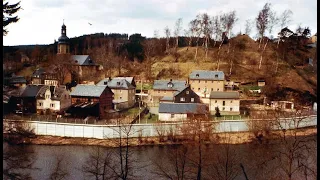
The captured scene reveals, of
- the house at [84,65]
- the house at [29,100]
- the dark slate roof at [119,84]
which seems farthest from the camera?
the house at [84,65]

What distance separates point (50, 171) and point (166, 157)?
581 centimetres

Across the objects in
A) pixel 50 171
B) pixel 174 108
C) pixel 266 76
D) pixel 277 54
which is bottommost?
pixel 50 171

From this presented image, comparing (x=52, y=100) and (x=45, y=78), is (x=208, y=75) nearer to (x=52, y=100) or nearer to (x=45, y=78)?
(x=52, y=100)

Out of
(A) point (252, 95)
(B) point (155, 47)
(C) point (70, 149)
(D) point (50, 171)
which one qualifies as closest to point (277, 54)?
(A) point (252, 95)

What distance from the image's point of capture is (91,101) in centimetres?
2516

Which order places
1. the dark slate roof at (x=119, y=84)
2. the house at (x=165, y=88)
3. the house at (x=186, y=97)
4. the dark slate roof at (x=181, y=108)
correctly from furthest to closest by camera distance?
the house at (x=165, y=88), the dark slate roof at (x=119, y=84), the house at (x=186, y=97), the dark slate roof at (x=181, y=108)

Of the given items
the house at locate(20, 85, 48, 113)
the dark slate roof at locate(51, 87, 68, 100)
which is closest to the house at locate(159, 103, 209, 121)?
the dark slate roof at locate(51, 87, 68, 100)

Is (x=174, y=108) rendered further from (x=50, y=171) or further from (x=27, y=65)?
(x=27, y=65)

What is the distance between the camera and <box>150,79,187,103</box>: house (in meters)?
29.5

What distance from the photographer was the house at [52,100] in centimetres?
2508

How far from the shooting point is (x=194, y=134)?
1972cm

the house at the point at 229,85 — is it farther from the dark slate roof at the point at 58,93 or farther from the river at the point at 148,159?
the dark slate roof at the point at 58,93

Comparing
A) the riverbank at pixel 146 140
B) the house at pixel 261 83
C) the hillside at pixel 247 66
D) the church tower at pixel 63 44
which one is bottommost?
the riverbank at pixel 146 140

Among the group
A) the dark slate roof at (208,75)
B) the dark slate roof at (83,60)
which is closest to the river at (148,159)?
the dark slate roof at (208,75)
